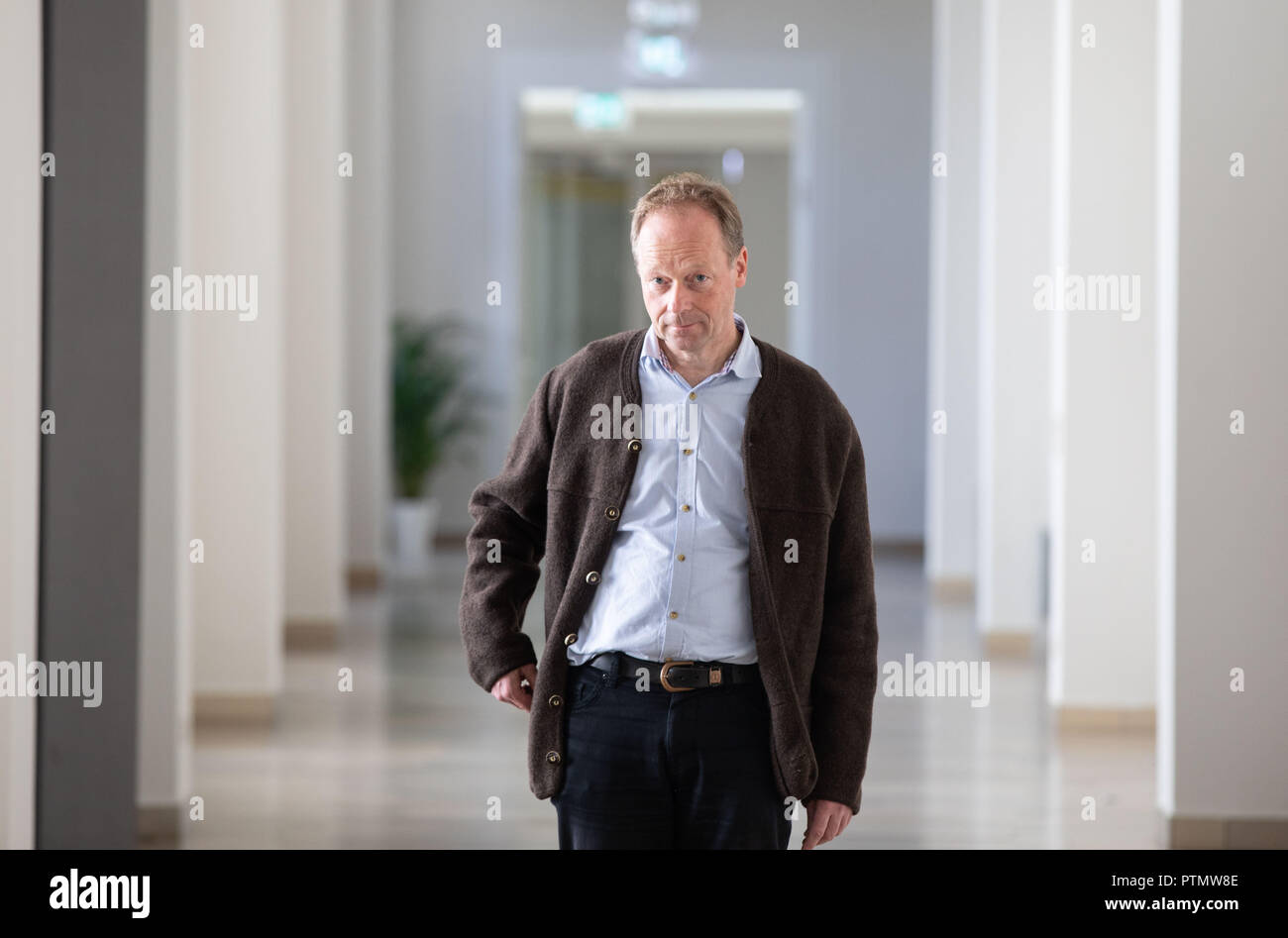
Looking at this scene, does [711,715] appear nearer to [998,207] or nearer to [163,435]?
[163,435]

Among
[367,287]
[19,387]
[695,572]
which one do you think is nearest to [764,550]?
[695,572]

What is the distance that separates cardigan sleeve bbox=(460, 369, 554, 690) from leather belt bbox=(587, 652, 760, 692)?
16cm

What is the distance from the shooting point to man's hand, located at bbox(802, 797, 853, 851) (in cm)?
233

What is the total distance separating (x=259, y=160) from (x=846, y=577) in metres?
4.16

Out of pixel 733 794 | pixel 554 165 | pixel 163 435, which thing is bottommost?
pixel 733 794

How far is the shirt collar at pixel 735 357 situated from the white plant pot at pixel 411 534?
8600 mm

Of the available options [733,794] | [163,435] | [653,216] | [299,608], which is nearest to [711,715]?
[733,794]

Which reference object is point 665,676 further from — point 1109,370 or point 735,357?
point 1109,370

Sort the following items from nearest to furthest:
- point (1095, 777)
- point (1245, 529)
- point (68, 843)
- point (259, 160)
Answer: point (68, 843), point (1245, 529), point (1095, 777), point (259, 160)

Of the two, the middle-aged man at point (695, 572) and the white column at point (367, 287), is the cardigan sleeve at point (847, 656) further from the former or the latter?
the white column at point (367, 287)

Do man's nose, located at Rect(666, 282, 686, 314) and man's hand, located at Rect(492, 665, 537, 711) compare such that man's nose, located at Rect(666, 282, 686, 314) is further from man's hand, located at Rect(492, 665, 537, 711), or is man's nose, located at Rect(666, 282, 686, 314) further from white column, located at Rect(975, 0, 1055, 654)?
white column, located at Rect(975, 0, 1055, 654)

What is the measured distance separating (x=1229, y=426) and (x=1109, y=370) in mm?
1615
